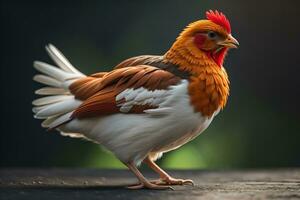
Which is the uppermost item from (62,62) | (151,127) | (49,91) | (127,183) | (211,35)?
(211,35)

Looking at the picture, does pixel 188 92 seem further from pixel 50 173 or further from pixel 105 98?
pixel 50 173

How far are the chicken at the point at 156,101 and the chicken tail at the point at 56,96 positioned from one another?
1 centimetres

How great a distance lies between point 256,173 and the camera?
12.6 feet

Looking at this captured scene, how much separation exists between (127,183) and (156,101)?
0.52 m

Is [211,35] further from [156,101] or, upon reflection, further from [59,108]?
[59,108]

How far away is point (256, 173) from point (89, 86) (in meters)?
1.18

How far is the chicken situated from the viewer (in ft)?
9.45

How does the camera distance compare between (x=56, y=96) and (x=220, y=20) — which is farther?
(x=56, y=96)

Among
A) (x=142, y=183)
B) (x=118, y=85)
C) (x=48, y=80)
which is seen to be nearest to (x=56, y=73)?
(x=48, y=80)

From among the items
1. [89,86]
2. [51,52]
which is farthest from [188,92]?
[51,52]

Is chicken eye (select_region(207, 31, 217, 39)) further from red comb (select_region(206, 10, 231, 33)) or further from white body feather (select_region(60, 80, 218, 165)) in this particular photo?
white body feather (select_region(60, 80, 218, 165))

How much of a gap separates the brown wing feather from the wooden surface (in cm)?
32

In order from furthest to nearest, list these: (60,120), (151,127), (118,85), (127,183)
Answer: (127,183), (60,120), (118,85), (151,127)

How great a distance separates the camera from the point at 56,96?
329 cm
